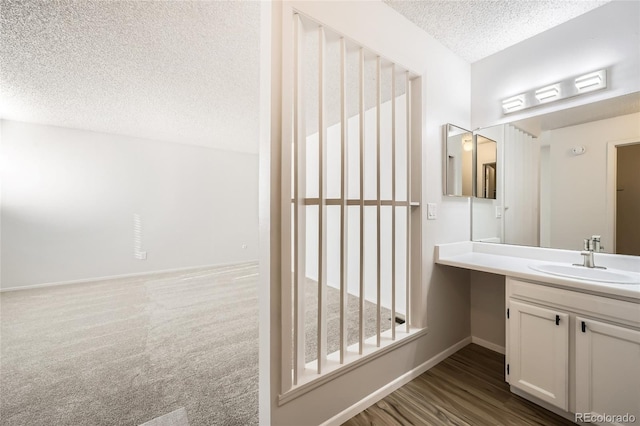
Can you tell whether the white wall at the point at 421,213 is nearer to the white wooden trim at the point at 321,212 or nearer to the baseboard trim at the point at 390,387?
the baseboard trim at the point at 390,387

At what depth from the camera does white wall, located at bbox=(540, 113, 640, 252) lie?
1657 mm

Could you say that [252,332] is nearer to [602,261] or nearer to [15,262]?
[602,261]

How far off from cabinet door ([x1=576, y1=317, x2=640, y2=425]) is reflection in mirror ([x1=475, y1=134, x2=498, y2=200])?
1.22m

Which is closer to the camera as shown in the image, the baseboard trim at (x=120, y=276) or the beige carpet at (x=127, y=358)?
the beige carpet at (x=127, y=358)

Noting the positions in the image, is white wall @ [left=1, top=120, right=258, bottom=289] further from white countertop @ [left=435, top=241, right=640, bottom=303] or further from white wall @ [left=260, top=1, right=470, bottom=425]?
white countertop @ [left=435, top=241, right=640, bottom=303]

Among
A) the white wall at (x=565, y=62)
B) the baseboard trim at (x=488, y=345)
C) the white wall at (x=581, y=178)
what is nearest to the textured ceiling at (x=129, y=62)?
the white wall at (x=565, y=62)

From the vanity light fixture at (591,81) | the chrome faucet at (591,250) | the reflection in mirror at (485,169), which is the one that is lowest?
the chrome faucet at (591,250)

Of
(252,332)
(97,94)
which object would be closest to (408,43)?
(252,332)

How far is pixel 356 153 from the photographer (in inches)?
138

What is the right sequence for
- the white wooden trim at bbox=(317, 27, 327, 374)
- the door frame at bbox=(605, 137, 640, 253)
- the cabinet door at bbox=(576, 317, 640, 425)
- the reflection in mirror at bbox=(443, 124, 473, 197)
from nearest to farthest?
1. the cabinet door at bbox=(576, 317, 640, 425)
2. the white wooden trim at bbox=(317, 27, 327, 374)
3. the door frame at bbox=(605, 137, 640, 253)
4. the reflection in mirror at bbox=(443, 124, 473, 197)

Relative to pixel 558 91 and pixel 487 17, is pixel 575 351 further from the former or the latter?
pixel 487 17

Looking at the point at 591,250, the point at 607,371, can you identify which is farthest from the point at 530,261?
the point at 607,371

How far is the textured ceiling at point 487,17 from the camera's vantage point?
65.3 inches

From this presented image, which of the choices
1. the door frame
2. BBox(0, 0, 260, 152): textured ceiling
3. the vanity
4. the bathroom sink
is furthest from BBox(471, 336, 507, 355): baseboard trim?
BBox(0, 0, 260, 152): textured ceiling
